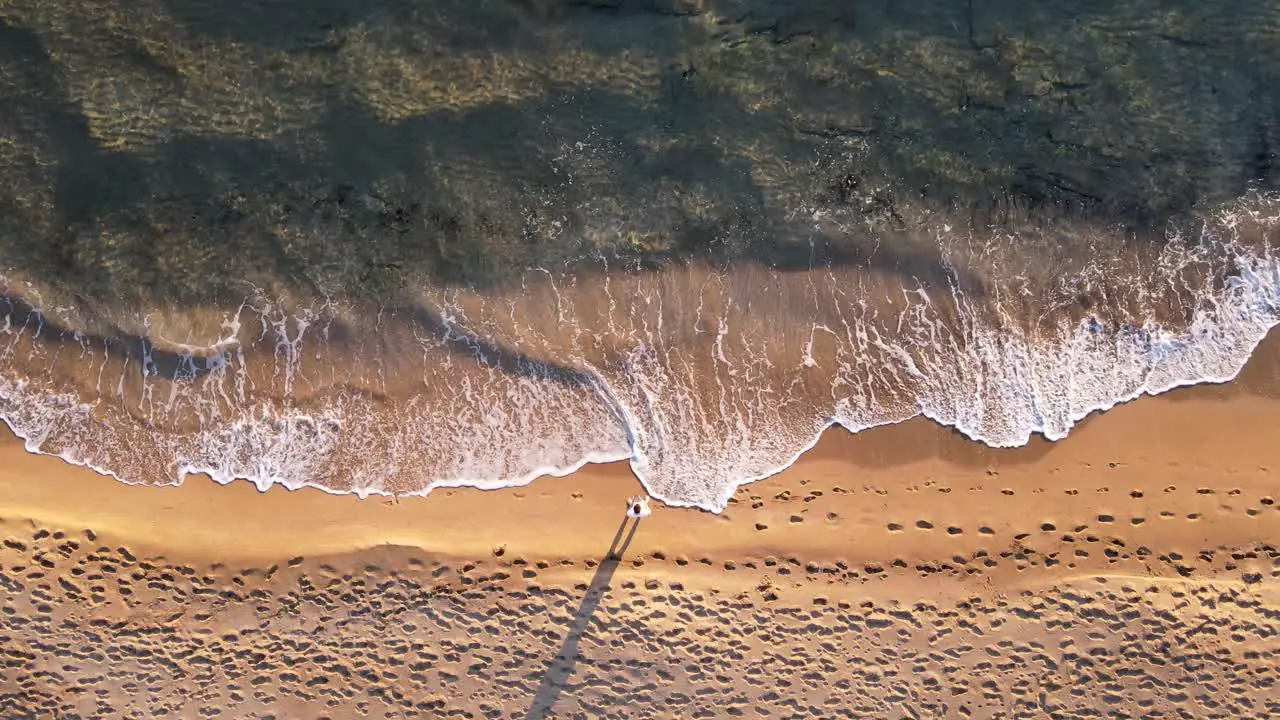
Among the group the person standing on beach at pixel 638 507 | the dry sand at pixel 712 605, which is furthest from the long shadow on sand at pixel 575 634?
the person standing on beach at pixel 638 507

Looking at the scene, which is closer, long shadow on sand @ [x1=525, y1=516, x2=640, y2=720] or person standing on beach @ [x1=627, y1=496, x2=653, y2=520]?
person standing on beach @ [x1=627, y1=496, x2=653, y2=520]

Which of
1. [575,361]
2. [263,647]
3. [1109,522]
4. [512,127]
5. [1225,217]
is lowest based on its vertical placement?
[263,647]

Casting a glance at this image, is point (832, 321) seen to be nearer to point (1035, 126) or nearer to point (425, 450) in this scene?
point (1035, 126)

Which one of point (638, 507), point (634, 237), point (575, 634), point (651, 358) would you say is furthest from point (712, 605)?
point (634, 237)

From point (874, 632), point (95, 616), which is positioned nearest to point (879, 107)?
point (874, 632)

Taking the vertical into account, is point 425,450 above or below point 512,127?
below

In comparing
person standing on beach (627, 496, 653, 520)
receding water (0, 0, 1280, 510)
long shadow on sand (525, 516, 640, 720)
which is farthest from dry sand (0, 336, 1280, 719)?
receding water (0, 0, 1280, 510)

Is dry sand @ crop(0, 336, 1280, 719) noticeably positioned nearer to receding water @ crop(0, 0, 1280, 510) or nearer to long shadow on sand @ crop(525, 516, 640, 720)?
long shadow on sand @ crop(525, 516, 640, 720)
